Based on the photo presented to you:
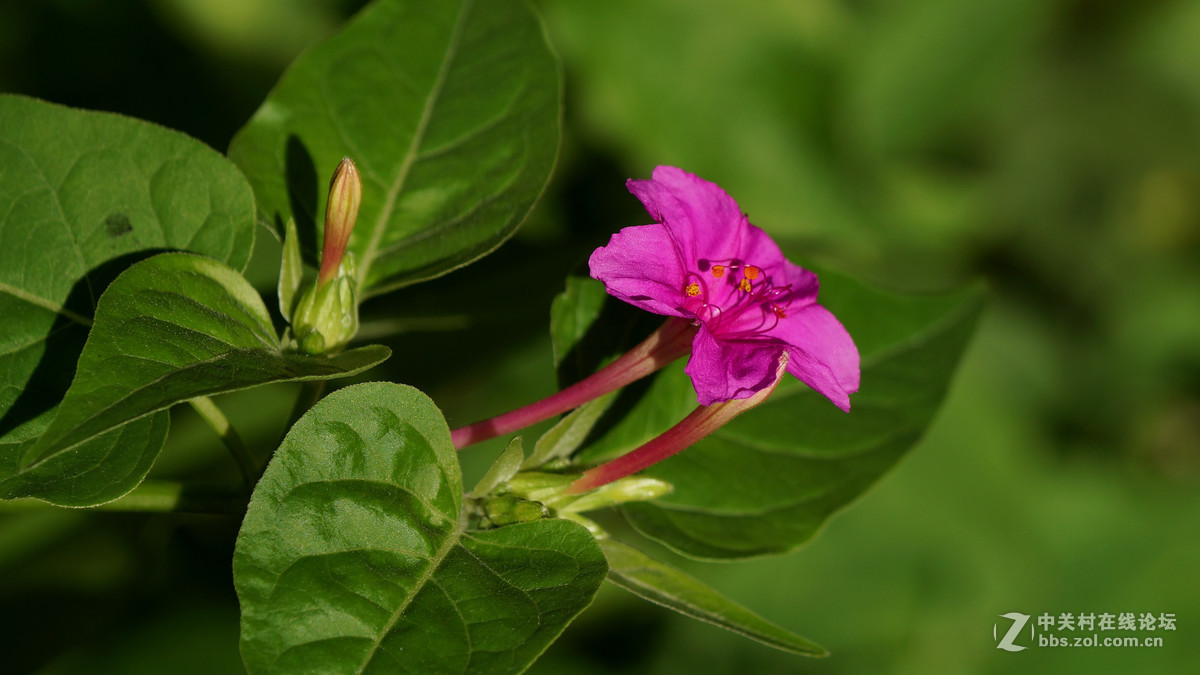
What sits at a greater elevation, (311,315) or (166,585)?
(311,315)

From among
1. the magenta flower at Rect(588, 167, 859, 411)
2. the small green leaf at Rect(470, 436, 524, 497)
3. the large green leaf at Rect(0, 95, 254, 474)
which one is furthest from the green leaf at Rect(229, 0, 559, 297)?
the small green leaf at Rect(470, 436, 524, 497)

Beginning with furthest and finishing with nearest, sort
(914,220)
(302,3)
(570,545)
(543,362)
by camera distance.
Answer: (914,220) < (302,3) < (543,362) < (570,545)

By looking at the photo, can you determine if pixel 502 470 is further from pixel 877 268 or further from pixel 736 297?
pixel 877 268

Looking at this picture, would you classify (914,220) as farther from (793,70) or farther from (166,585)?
(166,585)

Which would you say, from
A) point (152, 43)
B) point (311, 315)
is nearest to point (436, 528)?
point (311, 315)

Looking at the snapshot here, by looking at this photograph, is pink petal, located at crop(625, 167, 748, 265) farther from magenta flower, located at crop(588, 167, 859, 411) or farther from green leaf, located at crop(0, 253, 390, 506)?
green leaf, located at crop(0, 253, 390, 506)

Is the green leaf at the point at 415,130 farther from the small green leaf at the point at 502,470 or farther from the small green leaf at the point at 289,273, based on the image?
the small green leaf at the point at 502,470

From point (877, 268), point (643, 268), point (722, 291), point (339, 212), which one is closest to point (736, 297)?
point (722, 291)
